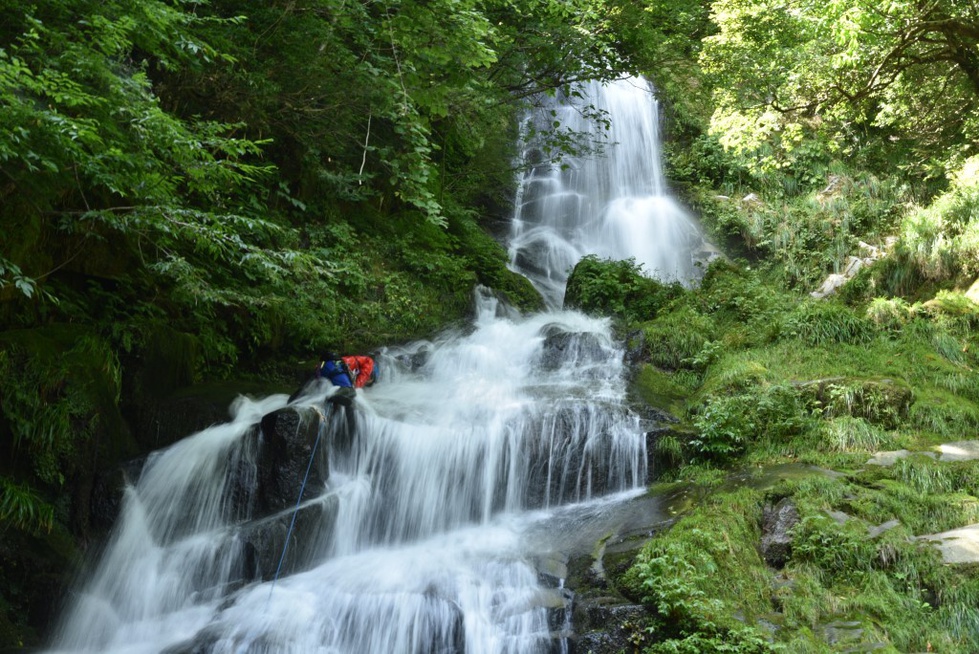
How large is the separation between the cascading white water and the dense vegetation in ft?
5.76

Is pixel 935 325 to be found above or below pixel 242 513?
above

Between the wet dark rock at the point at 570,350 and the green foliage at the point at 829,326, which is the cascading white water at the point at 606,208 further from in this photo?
the green foliage at the point at 829,326

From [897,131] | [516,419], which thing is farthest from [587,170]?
[516,419]

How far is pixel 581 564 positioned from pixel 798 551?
1.63m

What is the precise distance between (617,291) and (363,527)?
690 cm

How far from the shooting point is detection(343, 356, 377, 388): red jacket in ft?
30.3

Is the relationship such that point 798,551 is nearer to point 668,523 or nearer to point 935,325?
point 668,523

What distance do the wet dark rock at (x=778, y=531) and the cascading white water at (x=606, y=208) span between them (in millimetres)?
8686

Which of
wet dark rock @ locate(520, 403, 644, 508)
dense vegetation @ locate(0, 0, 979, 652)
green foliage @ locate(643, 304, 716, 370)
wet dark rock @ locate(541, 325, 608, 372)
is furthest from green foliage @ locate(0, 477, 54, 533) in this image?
green foliage @ locate(643, 304, 716, 370)

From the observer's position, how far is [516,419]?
25.8 ft

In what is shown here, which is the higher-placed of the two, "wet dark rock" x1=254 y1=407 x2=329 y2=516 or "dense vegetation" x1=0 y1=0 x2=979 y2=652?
"dense vegetation" x1=0 y1=0 x2=979 y2=652

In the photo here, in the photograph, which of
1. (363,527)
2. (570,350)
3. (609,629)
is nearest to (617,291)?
(570,350)

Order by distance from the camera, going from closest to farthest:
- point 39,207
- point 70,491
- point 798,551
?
point 798,551
point 39,207
point 70,491

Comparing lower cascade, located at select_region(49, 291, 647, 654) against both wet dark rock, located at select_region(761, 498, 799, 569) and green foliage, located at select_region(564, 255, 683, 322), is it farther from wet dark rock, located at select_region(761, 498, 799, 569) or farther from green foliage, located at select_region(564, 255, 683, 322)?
green foliage, located at select_region(564, 255, 683, 322)
